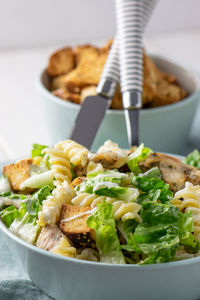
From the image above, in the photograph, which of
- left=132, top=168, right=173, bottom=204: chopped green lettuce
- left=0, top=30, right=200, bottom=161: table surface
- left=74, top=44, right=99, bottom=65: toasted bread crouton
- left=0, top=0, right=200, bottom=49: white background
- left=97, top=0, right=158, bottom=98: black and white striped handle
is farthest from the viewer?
left=0, top=0, right=200, bottom=49: white background

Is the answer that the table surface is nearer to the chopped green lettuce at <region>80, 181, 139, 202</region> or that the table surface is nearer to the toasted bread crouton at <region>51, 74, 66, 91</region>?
the toasted bread crouton at <region>51, 74, 66, 91</region>

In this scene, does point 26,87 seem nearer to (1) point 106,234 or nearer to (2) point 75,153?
(2) point 75,153

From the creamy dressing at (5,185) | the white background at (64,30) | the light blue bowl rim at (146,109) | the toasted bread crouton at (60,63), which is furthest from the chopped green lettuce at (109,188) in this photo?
the white background at (64,30)

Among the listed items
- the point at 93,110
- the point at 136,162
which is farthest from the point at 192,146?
the point at 136,162

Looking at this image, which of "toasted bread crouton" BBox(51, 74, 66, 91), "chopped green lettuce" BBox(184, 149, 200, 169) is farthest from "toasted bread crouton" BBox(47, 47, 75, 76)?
"chopped green lettuce" BBox(184, 149, 200, 169)

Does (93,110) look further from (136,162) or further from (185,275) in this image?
(185,275)

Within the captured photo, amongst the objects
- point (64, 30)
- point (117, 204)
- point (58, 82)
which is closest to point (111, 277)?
point (117, 204)

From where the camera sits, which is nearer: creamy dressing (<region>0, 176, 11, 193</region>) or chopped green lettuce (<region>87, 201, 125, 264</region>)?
chopped green lettuce (<region>87, 201, 125, 264</region>)

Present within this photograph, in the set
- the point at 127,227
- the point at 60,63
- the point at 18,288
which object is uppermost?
the point at 60,63

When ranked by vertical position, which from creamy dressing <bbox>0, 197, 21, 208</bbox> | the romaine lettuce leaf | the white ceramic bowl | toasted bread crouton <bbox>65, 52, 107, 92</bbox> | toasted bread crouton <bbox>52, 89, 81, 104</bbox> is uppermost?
toasted bread crouton <bbox>65, 52, 107, 92</bbox>
